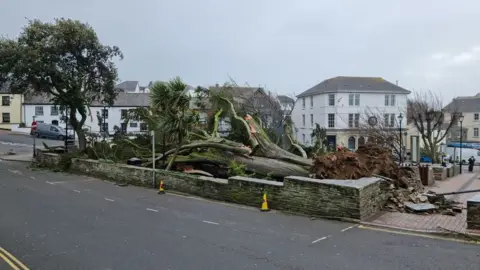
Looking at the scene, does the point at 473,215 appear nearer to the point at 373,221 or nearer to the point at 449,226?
the point at 449,226

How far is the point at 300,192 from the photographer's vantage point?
→ 36.8 ft

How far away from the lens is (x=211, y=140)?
17.0 metres

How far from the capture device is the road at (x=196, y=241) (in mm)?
7008

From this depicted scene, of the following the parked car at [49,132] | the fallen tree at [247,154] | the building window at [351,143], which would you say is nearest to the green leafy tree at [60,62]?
the fallen tree at [247,154]

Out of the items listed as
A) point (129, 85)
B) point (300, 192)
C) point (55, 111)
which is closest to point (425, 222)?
point (300, 192)

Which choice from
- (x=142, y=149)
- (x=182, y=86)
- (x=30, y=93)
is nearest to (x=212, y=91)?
(x=182, y=86)

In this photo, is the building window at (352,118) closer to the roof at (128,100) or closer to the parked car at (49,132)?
the roof at (128,100)

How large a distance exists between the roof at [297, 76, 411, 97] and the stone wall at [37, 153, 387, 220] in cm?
4321

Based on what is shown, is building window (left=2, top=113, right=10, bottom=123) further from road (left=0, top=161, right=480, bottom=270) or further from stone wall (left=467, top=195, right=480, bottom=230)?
stone wall (left=467, top=195, right=480, bottom=230)

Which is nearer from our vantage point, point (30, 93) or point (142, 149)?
point (142, 149)

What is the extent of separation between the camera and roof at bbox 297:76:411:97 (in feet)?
181

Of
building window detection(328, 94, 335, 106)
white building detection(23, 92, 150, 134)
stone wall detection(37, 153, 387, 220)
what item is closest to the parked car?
white building detection(23, 92, 150, 134)

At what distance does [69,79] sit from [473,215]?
23.2 metres

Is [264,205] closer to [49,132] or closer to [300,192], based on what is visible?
[300,192]
